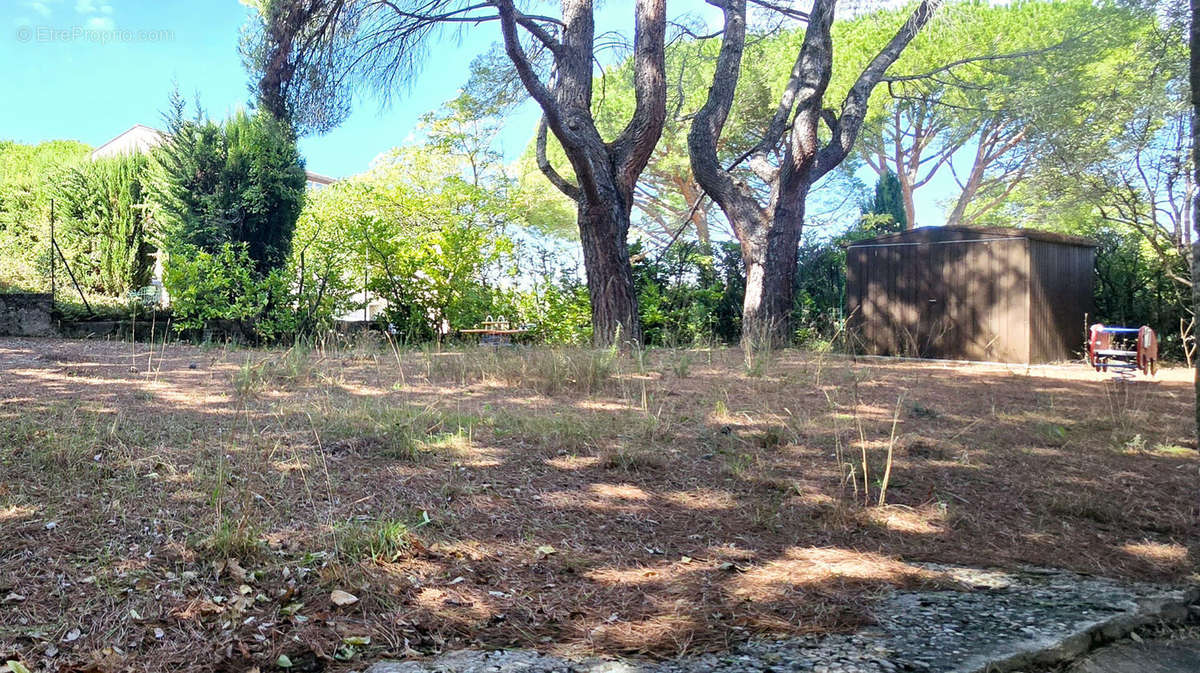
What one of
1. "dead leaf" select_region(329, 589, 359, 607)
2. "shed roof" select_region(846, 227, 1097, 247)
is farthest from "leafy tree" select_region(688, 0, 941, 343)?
"dead leaf" select_region(329, 589, 359, 607)

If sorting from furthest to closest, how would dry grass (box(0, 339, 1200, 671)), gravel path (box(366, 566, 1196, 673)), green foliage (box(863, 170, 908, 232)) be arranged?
green foliage (box(863, 170, 908, 232)) → dry grass (box(0, 339, 1200, 671)) → gravel path (box(366, 566, 1196, 673))

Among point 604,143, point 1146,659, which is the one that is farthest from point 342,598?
point 604,143

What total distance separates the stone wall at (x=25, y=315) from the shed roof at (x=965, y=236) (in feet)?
37.4

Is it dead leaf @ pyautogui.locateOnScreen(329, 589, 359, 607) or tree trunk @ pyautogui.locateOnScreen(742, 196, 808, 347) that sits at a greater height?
tree trunk @ pyautogui.locateOnScreen(742, 196, 808, 347)

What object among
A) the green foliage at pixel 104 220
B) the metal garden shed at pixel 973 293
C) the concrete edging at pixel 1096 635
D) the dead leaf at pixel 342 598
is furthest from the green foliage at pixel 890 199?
the dead leaf at pixel 342 598

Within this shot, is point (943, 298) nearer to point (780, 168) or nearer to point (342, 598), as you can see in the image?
point (780, 168)

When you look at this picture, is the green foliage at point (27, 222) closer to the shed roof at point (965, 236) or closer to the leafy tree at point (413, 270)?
the leafy tree at point (413, 270)

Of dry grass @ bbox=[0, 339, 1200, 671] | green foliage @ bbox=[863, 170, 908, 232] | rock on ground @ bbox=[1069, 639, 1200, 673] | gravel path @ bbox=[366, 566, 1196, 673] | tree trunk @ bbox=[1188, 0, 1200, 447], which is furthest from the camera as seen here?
green foliage @ bbox=[863, 170, 908, 232]

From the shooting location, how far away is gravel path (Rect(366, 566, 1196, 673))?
84.8 inches

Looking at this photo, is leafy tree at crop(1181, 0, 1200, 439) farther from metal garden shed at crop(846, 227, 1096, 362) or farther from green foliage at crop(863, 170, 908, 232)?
green foliage at crop(863, 170, 908, 232)

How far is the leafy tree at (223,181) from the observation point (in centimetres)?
1027

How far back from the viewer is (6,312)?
31.2 feet

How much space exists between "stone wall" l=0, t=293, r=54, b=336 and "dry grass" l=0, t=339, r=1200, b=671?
429cm

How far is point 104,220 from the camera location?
12.3 meters
